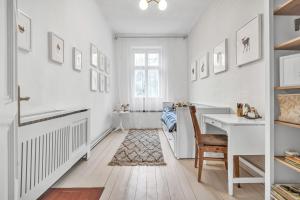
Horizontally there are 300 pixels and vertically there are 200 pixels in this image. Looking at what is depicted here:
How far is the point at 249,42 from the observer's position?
9.49 feet

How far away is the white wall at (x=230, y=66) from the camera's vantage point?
2.76 metres

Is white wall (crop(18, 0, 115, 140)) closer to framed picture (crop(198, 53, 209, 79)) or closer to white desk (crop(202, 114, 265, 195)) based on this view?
white desk (crop(202, 114, 265, 195))

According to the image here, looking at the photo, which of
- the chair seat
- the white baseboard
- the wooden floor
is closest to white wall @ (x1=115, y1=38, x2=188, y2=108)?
the white baseboard

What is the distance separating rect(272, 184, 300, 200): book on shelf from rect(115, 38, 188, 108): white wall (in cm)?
534

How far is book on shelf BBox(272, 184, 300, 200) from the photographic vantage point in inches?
63.6

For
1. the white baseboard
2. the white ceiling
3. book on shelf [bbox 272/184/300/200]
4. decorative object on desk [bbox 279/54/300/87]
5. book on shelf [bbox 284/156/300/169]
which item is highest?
the white ceiling

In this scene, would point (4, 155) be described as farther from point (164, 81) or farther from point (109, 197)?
point (164, 81)

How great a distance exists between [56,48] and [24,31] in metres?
0.69

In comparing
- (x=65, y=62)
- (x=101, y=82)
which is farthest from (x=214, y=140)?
(x=101, y=82)

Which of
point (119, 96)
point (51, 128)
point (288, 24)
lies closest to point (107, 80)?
point (119, 96)

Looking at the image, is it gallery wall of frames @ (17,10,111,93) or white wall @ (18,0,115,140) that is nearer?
gallery wall of frames @ (17,10,111,93)

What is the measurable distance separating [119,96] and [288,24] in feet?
18.4

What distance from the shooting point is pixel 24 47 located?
2.06 meters

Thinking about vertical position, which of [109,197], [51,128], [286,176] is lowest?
[109,197]
